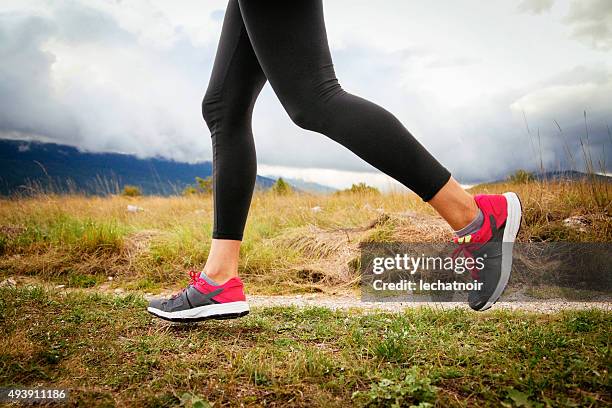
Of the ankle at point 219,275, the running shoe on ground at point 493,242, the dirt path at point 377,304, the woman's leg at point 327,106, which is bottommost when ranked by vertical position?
the dirt path at point 377,304

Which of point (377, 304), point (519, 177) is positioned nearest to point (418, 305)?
point (377, 304)

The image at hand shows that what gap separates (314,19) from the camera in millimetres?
1652

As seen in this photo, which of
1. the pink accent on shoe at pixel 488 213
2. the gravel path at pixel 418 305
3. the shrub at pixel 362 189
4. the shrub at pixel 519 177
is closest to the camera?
the pink accent on shoe at pixel 488 213

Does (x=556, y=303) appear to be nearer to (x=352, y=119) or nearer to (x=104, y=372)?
(x=352, y=119)

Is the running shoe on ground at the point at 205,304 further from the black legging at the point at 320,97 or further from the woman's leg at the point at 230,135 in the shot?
the black legging at the point at 320,97

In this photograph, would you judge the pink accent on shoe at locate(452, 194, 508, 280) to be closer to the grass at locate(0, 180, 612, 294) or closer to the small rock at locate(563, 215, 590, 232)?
the grass at locate(0, 180, 612, 294)

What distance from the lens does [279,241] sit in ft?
14.2

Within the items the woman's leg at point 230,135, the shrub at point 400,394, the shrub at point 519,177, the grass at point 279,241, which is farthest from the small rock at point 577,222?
the shrub at point 400,394

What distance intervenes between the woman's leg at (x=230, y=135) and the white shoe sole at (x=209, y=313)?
4.9 inches

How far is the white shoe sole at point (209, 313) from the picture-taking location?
6.25 ft

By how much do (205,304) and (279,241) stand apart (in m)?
2.41

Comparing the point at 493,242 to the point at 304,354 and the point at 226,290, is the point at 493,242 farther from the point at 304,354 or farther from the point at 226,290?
the point at 226,290

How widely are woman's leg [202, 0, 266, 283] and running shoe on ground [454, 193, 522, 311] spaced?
36.0 inches

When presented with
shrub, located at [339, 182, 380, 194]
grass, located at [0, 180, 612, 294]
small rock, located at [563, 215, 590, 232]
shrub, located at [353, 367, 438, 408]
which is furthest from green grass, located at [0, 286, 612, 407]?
shrub, located at [339, 182, 380, 194]
